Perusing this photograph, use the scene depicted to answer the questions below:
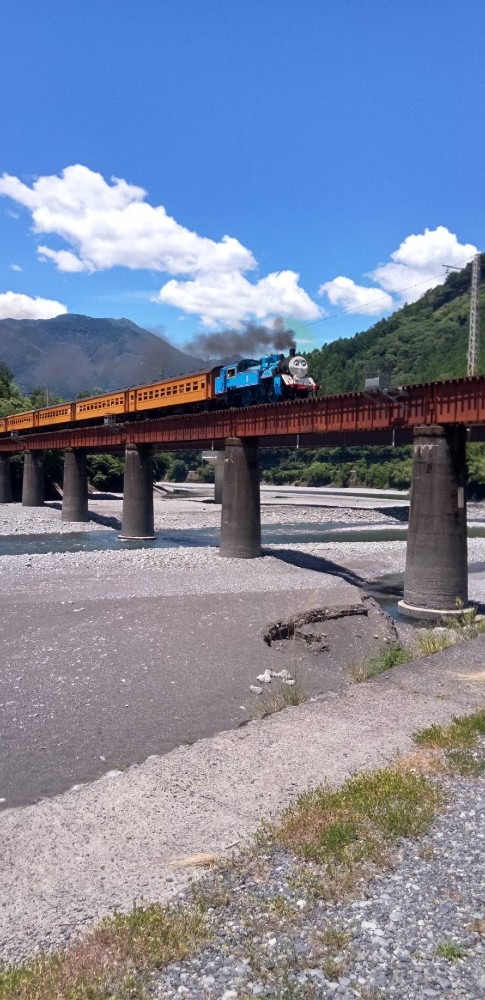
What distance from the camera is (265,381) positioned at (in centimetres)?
3412

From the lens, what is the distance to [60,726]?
37.5 feet

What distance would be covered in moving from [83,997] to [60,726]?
7285mm

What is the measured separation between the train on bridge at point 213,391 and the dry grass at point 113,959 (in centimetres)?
2857

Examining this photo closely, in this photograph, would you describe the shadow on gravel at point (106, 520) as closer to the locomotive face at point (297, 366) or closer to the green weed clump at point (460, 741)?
the locomotive face at point (297, 366)

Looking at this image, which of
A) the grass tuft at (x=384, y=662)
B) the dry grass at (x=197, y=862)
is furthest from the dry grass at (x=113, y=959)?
the grass tuft at (x=384, y=662)

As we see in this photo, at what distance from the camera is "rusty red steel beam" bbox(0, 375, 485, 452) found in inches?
883

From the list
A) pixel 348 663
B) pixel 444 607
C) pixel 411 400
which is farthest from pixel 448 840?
pixel 411 400

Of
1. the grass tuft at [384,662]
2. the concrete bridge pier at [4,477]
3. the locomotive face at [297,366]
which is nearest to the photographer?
the grass tuft at [384,662]

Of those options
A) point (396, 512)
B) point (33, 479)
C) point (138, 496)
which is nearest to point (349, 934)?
point (138, 496)

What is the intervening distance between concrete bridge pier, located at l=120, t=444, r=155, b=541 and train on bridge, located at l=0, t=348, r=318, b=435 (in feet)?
8.81

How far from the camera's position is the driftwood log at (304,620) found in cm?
1791

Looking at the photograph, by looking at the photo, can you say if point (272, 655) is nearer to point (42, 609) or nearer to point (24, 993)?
point (42, 609)

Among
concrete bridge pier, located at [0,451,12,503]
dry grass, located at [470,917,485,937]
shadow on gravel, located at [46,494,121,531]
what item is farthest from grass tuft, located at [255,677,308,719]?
concrete bridge pier, located at [0,451,12,503]

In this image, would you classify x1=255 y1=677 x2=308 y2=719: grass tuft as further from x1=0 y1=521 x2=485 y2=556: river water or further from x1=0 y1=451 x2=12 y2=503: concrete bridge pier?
x1=0 y1=451 x2=12 y2=503: concrete bridge pier
